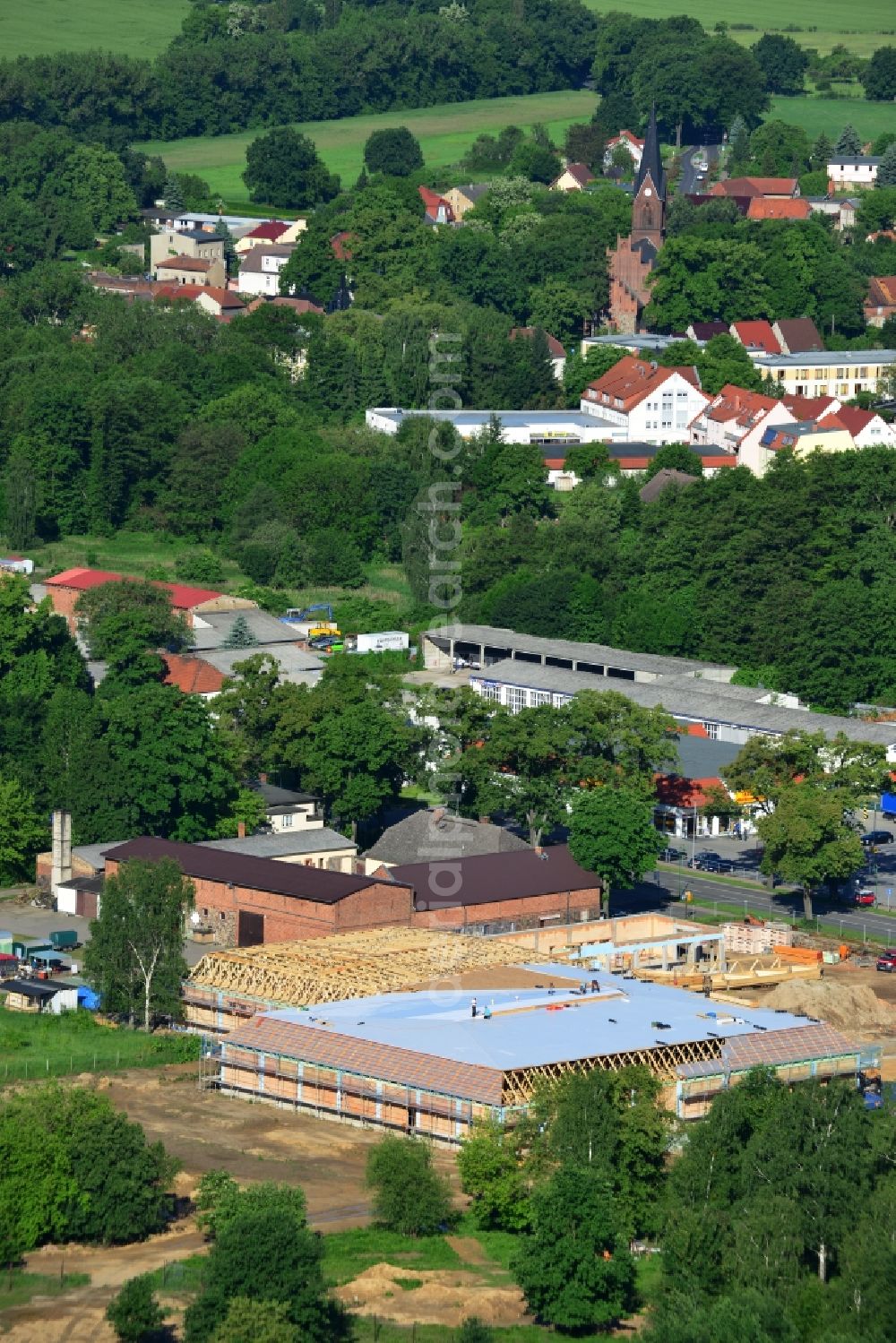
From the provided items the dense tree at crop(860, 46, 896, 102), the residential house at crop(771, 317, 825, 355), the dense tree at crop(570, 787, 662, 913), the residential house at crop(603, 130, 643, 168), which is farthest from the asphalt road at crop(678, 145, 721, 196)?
the dense tree at crop(570, 787, 662, 913)

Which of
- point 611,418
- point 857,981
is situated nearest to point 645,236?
point 611,418

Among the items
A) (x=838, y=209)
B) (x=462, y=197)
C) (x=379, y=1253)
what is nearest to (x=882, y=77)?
(x=838, y=209)

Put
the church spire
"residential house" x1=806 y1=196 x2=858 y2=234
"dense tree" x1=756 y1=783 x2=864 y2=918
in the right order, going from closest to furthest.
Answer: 1. "dense tree" x1=756 y1=783 x2=864 y2=918
2. the church spire
3. "residential house" x1=806 y1=196 x2=858 y2=234

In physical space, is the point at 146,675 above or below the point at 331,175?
below

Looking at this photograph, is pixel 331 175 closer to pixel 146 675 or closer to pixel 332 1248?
pixel 146 675

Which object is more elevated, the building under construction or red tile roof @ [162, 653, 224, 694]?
red tile roof @ [162, 653, 224, 694]

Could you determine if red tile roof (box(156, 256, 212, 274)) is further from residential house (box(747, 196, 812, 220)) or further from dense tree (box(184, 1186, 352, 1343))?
dense tree (box(184, 1186, 352, 1343))

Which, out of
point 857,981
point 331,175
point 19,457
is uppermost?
point 331,175
